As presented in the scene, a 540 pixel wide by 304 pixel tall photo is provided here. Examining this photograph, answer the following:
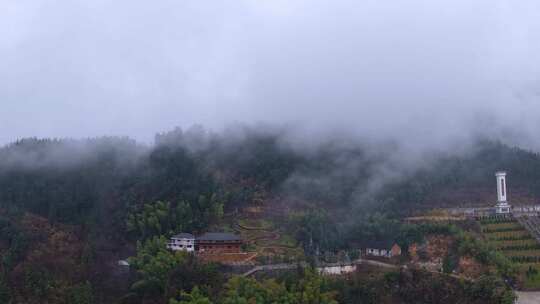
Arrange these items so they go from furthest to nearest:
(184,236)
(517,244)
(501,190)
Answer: (501,190) → (184,236) → (517,244)

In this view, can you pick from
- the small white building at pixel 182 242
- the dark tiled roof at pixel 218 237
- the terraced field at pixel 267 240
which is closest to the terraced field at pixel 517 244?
the terraced field at pixel 267 240

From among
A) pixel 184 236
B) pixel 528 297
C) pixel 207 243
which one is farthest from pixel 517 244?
pixel 184 236

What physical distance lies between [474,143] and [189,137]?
76.4 ft

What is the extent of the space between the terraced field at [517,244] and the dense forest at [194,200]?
3.49m

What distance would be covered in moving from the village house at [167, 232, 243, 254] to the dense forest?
1.22m

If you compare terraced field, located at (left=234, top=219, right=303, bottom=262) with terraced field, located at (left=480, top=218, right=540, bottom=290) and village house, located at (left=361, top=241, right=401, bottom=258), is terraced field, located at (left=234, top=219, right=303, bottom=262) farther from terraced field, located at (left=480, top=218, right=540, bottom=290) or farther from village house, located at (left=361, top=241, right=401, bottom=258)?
terraced field, located at (left=480, top=218, right=540, bottom=290)

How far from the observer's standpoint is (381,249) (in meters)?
41.6

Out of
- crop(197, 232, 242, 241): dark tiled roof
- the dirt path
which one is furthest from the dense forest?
crop(197, 232, 242, 241): dark tiled roof

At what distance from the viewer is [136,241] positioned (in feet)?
146

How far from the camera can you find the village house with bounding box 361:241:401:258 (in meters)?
40.7

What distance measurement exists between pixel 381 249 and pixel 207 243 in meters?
10.1

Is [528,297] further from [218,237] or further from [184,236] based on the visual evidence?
[184,236]

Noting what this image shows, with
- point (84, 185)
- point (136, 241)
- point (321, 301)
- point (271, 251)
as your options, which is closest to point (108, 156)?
point (84, 185)

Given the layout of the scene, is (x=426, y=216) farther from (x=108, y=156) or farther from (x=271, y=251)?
(x=108, y=156)
